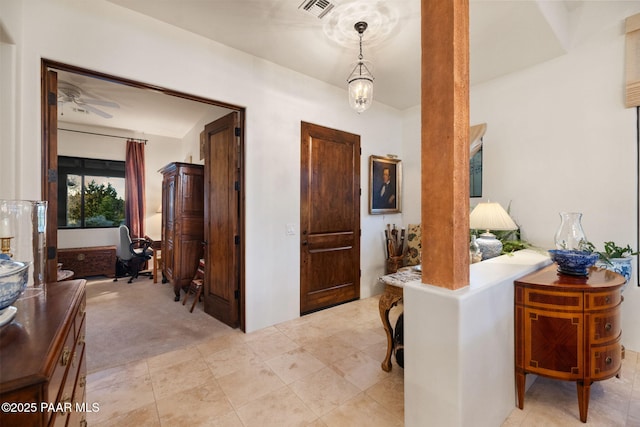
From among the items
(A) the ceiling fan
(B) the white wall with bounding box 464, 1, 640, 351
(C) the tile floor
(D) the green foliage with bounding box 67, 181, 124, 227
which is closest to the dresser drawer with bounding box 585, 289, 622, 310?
(C) the tile floor

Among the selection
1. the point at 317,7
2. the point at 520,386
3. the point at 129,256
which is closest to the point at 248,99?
the point at 317,7

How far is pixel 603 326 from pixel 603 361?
22 centimetres

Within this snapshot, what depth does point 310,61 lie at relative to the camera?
306cm

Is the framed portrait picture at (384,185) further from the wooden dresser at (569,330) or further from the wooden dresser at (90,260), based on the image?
the wooden dresser at (90,260)

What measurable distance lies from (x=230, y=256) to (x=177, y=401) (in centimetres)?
144

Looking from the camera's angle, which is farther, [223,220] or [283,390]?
[223,220]

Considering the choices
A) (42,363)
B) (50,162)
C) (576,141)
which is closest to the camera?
(42,363)

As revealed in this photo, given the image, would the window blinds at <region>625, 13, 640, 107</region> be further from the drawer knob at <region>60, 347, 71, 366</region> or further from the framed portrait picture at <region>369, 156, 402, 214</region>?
the drawer knob at <region>60, 347, 71, 366</region>

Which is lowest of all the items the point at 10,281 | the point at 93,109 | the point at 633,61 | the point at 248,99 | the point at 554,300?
the point at 554,300

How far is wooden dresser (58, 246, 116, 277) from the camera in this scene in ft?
15.9

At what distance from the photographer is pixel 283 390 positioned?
1.99m

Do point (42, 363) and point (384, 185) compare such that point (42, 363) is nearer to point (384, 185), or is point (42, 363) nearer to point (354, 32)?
point (354, 32)

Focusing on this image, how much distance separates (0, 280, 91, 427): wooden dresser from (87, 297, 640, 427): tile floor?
29.1 inches

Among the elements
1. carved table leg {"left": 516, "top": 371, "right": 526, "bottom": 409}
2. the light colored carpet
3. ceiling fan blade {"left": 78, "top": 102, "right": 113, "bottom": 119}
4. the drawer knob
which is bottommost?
the light colored carpet
